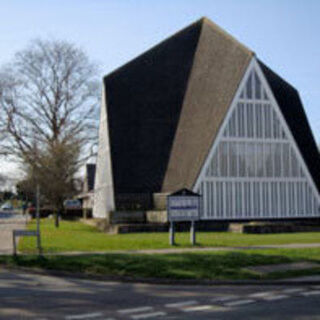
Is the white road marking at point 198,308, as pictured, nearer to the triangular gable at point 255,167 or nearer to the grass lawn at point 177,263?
the grass lawn at point 177,263

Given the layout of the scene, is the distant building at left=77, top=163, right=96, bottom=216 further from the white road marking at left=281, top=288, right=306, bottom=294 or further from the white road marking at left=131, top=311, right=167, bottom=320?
the white road marking at left=131, top=311, right=167, bottom=320

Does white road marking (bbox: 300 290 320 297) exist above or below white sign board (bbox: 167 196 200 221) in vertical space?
below

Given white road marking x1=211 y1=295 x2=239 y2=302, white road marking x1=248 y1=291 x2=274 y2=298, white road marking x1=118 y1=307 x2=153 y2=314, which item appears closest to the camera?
white road marking x1=118 y1=307 x2=153 y2=314

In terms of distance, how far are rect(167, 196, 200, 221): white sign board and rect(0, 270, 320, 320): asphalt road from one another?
8960 mm

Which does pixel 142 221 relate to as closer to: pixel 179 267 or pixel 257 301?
pixel 179 267

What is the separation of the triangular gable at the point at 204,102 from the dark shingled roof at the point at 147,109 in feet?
2.97

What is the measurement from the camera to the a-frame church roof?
3722 centimetres

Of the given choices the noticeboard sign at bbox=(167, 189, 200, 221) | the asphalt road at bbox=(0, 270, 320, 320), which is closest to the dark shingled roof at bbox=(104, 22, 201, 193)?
the noticeboard sign at bbox=(167, 189, 200, 221)

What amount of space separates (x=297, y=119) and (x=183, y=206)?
22.3 m

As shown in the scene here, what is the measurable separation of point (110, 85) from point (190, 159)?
10000mm

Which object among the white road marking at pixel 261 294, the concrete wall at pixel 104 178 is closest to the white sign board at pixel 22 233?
the white road marking at pixel 261 294

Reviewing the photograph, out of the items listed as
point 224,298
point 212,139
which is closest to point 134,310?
point 224,298

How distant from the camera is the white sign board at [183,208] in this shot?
22288 millimetres

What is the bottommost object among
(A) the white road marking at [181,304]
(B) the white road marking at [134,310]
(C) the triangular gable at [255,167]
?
(A) the white road marking at [181,304]
